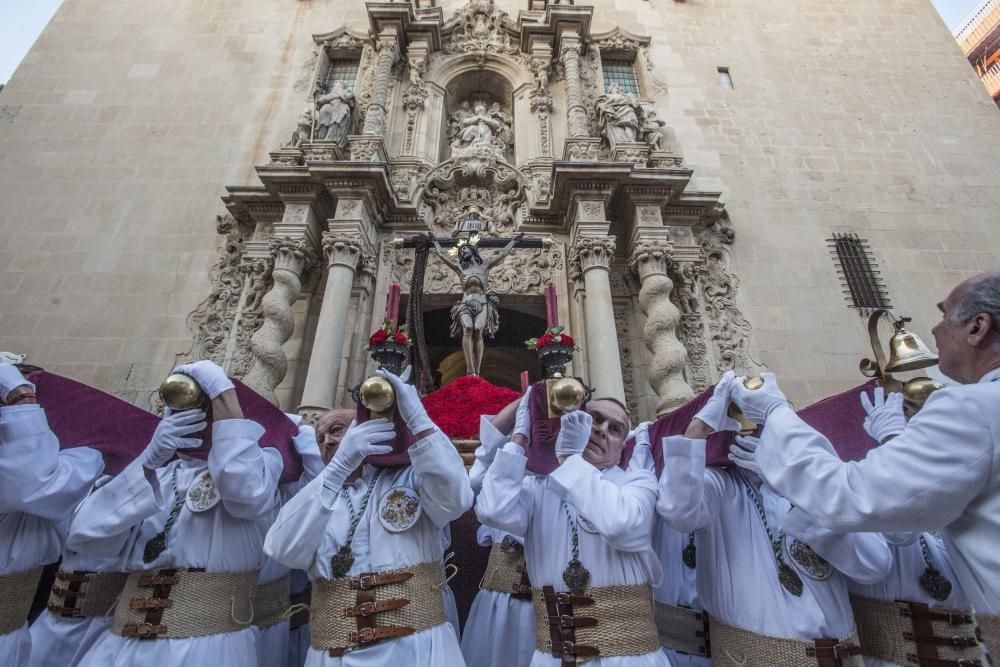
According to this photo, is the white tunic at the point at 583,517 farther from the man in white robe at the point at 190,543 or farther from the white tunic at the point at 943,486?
the man in white robe at the point at 190,543

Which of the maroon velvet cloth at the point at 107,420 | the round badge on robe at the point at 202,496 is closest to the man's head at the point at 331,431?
the maroon velvet cloth at the point at 107,420

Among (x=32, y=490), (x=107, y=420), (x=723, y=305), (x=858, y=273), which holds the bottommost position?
(x=32, y=490)

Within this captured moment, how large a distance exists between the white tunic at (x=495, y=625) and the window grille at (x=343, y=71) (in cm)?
1183

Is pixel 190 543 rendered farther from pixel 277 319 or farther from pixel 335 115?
pixel 335 115

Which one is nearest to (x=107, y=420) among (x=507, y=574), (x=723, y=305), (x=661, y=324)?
(x=507, y=574)

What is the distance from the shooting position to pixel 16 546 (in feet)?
8.91

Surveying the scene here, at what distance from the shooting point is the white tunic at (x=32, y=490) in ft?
7.86

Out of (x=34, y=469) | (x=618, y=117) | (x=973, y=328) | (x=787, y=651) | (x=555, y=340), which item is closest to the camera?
(x=973, y=328)

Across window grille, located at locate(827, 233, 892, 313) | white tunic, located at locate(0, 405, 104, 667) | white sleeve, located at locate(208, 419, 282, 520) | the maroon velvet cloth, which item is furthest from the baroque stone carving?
white tunic, located at locate(0, 405, 104, 667)

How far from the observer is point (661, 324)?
25.7ft

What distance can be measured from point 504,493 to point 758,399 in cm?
129

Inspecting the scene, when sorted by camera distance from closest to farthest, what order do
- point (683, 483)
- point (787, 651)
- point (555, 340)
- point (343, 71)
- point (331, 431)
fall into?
point (787, 651) → point (683, 483) → point (555, 340) → point (331, 431) → point (343, 71)

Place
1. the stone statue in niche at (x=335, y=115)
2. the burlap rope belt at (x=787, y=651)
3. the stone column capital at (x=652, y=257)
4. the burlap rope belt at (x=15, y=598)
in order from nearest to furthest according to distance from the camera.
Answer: the burlap rope belt at (x=787, y=651) < the burlap rope belt at (x=15, y=598) < the stone column capital at (x=652, y=257) < the stone statue in niche at (x=335, y=115)

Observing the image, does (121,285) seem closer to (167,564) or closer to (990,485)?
(167,564)
